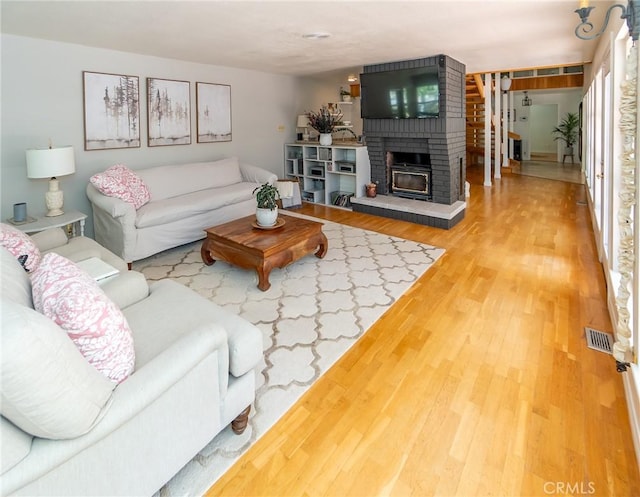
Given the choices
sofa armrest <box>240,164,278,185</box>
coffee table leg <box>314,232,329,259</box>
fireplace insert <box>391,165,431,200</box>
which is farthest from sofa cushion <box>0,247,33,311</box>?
fireplace insert <box>391,165,431,200</box>

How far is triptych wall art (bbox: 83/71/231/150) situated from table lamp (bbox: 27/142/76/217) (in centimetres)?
80

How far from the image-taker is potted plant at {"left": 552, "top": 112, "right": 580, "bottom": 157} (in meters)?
11.5

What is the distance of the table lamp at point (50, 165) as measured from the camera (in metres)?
3.31

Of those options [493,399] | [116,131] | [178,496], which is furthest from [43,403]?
[116,131]

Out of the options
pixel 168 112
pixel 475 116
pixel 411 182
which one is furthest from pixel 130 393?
pixel 475 116

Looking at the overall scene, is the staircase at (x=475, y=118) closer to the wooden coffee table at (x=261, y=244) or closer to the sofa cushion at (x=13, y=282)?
the wooden coffee table at (x=261, y=244)

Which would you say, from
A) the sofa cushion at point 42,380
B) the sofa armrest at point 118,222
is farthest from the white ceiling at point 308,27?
the sofa cushion at point 42,380

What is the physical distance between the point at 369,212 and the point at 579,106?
9.95m

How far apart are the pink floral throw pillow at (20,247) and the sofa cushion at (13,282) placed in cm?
52

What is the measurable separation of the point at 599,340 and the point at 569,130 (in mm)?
11679

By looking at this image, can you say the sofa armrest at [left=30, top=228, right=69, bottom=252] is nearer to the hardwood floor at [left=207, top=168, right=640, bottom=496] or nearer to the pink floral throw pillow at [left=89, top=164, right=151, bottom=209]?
the pink floral throw pillow at [left=89, top=164, right=151, bottom=209]

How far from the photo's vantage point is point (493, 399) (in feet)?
6.19

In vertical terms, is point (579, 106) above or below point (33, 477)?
above

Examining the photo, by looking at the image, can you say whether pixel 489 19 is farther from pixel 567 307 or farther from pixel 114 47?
pixel 114 47
